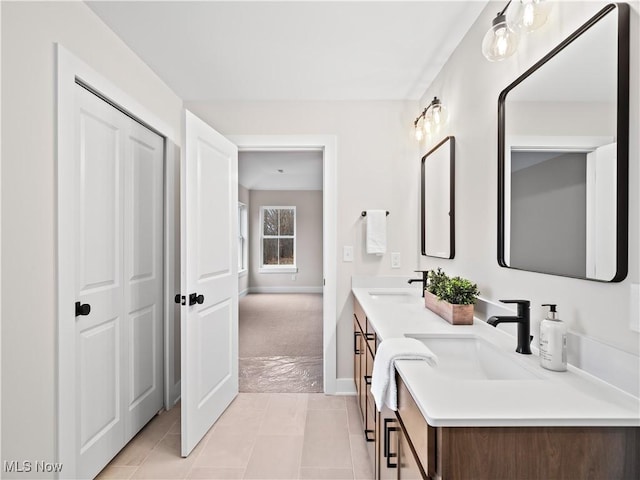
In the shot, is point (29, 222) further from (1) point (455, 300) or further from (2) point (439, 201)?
(2) point (439, 201)

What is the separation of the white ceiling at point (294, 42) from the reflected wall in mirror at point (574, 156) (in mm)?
738

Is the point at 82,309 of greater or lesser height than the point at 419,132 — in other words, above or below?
below

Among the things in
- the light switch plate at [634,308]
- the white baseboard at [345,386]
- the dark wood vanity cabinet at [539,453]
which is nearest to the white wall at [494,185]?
the light switch plate at [634,308]

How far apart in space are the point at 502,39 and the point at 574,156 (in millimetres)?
573

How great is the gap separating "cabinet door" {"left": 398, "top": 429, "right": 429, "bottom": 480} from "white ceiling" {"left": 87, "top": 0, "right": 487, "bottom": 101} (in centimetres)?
190

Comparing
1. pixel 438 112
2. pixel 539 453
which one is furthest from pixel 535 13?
pixel 539 453

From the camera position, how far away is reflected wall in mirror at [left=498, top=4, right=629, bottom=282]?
3.04ft

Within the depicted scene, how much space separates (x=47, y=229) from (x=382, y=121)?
2336 millimetres

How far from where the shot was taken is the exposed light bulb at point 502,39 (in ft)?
4.24

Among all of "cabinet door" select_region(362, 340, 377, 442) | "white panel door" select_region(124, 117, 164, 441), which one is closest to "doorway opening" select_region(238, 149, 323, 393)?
"white panel door" select_region(124, 117, 164, 441)

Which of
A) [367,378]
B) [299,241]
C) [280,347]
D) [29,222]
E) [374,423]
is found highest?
[29,222]

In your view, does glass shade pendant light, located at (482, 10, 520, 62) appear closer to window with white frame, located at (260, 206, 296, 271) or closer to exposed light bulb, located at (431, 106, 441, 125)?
exposed light bulb, located at (431, 106, 441, 125)

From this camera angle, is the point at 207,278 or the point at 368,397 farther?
the point at 207,278

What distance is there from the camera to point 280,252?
26.7 feet
